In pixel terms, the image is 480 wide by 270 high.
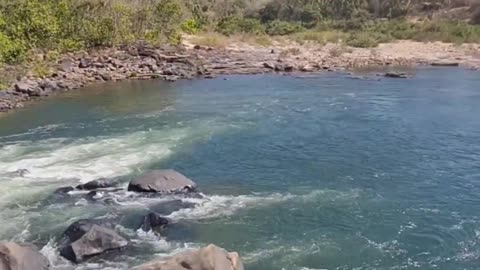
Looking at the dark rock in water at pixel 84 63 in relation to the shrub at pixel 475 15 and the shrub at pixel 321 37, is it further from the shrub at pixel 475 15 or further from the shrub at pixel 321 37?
the shrub at pixel 475 15

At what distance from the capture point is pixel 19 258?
1291cm

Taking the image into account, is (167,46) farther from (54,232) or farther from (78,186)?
(54,232)

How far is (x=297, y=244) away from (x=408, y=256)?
2621 mm

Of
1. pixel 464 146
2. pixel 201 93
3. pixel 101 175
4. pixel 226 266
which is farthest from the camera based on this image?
pixel 201 93

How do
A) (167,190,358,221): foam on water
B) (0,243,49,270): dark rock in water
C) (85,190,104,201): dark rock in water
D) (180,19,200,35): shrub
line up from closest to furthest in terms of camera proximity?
1. (0,243,49,270): dark rock in water
2. (167,190,358,221): foam on water
3. (85,190,104,201): dark rock in water
4. (180,19,200,35): shrub

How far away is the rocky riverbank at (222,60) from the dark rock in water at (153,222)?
23802mm

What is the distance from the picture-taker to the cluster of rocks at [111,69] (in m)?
37.8

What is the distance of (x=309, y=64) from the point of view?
48.4 metres

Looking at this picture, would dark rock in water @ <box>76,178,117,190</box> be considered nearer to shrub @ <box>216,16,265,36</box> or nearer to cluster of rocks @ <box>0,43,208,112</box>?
cluster of rocks @ <box>0,43,208,112</box>

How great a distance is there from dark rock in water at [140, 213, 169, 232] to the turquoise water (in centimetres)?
33

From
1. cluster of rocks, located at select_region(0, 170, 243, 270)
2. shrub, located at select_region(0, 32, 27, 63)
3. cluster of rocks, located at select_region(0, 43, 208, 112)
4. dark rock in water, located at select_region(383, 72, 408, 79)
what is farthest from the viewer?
dark rock in water, located at select_region(383, 72, 408, 79)

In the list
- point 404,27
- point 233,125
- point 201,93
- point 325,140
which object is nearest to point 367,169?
point 325,140

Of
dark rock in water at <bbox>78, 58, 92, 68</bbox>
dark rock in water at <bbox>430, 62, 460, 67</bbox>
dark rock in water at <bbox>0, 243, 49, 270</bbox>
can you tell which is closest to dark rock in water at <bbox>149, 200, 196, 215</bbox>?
dark rock in water at <bbox>0, 243, 49, 270</bbox>

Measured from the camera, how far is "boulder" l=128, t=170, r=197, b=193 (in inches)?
733
